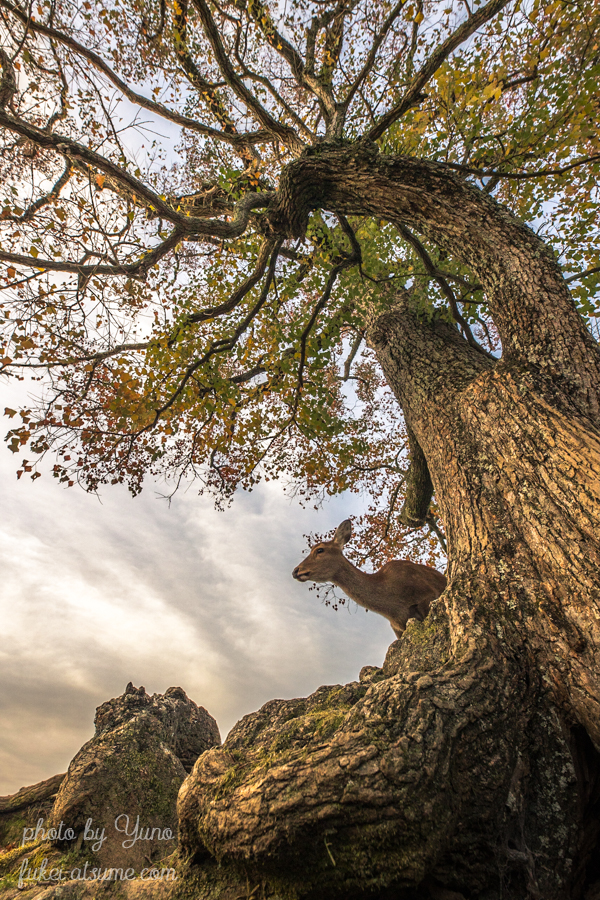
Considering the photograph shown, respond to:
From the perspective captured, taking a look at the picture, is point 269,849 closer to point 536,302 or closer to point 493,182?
point 536,302

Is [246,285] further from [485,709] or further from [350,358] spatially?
[350,358]

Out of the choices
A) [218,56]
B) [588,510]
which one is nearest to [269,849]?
[588,510]

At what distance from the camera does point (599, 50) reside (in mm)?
5703

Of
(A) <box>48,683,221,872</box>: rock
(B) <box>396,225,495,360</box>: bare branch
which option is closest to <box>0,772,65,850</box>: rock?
(A) <box>48,683,221,872</box>: rock

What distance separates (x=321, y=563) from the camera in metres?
7.19

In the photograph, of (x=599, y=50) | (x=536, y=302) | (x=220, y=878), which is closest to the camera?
(x=220, y=878)

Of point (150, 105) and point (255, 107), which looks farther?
point (150, 105)

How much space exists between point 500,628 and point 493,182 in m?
6.85

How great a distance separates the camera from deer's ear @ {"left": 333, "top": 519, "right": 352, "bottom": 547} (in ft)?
25.2

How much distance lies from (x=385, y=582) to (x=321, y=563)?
3.85 feet

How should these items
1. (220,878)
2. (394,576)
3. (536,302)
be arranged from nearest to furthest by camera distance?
(220,878) → (536,302) → (394,576)

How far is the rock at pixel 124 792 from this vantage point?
11.5 ft

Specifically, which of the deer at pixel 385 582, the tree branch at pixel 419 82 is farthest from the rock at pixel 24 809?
the tree branch at pixel 419 82

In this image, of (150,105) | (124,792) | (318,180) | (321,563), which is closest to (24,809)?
(124,792)
